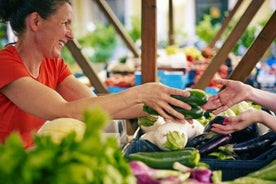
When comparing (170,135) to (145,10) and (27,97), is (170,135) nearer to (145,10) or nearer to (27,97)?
(27,97)

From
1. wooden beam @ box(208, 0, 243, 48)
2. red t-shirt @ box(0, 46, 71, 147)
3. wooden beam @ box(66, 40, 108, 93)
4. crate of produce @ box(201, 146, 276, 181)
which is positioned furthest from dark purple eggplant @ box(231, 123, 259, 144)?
wooden beam @ box(208, 0, 243, 48)

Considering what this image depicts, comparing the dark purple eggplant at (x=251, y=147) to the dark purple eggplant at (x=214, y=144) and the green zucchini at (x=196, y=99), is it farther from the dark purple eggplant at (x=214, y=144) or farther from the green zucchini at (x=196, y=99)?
the green zucchini at (x=196, y=99)

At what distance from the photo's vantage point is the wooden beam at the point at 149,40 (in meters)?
2.88

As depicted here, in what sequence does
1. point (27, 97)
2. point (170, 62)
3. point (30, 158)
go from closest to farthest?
point (30, 158) → point (27, 97) → point (170, 62)

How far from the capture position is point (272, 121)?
230 cm

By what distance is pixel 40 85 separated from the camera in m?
2.39

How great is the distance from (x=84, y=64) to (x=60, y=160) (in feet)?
10.3

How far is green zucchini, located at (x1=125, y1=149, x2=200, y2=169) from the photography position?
1.78 meters

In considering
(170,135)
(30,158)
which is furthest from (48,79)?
(30,158)

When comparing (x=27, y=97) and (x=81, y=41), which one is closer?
(x=27, y=97)

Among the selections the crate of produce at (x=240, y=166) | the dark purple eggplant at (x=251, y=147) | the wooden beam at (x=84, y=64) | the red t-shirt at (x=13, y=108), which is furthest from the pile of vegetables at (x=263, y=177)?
the wooden beam at (x=84, y=64)

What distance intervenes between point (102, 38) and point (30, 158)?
836cm

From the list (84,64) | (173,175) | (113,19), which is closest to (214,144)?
(173,175)

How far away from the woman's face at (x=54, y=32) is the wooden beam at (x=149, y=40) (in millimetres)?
484
